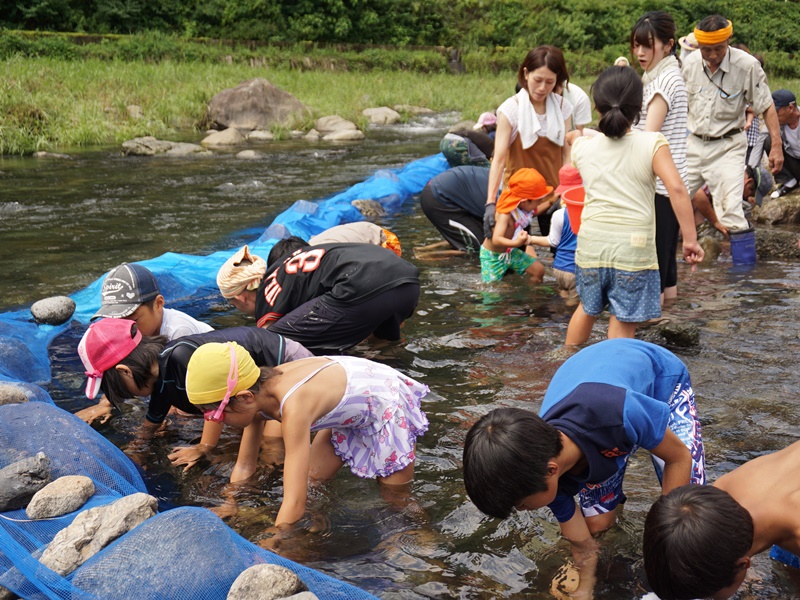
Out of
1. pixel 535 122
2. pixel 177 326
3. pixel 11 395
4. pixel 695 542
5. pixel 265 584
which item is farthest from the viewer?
pixel 535 122

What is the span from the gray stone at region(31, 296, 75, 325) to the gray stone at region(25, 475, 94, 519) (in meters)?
2.16

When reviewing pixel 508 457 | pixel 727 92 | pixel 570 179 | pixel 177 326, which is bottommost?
pixel 177 326

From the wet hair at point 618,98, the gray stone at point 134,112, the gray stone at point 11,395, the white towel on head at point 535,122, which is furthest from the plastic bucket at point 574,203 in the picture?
the gray stone at point 134,112

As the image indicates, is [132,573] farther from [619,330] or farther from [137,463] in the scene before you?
[619,330]

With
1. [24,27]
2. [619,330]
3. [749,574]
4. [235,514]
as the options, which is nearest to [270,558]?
[235,514]

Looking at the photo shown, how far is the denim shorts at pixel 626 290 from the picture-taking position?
3883 mm

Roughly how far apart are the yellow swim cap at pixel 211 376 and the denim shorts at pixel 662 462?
1.19 metres

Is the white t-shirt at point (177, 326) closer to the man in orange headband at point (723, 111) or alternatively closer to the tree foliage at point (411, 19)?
the man in orange headband at point (723, 111)

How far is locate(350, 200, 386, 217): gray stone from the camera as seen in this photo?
8.41 metres

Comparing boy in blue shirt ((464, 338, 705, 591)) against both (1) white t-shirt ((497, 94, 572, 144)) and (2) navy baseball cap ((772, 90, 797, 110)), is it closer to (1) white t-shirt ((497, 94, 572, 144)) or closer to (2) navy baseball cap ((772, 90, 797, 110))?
(1) white t-shirt ((497, 94, 572, 144))

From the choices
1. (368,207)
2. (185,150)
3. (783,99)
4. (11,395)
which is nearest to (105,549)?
(11,395)

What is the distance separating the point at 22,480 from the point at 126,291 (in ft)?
3.83

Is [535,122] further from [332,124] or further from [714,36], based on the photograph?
[332,124]

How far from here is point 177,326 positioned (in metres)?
3.96
